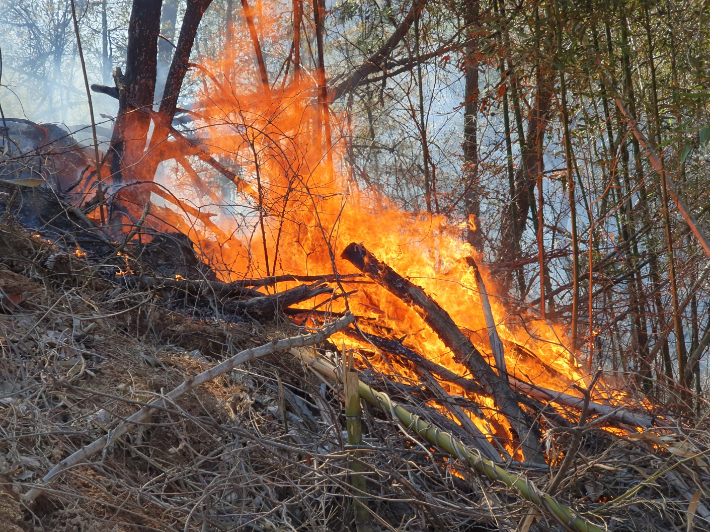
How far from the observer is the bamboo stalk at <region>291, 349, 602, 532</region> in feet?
5.86

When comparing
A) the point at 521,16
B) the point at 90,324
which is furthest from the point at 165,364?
the point at 521,16

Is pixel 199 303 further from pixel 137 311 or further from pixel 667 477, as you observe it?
pixel 667 477

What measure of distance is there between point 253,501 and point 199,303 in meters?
1.75

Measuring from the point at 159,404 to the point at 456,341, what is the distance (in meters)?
1.98

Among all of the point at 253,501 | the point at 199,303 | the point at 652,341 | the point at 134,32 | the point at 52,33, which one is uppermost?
the point at 52,33

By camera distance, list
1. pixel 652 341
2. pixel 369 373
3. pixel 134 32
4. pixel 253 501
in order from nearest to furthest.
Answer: pixel 253 501 < pixel 369 373 < pixel 652 341 < pixel 134 32

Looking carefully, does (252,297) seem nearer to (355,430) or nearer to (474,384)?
(474,384)

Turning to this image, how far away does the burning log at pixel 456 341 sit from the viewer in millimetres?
2947

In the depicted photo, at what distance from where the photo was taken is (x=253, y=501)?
6.77 feet

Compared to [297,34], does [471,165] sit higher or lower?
lower

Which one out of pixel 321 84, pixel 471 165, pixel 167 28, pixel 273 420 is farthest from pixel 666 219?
pixel 167 28

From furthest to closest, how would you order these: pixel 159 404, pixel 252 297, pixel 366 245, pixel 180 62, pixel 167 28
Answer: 1. pixel 167 28
2. pixel 180 62
3. pixel 366 245
4. pixel 252 297
5. pixel 159 404

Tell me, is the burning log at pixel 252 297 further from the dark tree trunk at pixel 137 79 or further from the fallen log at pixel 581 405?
the dark tree trunk at pixel 137 79

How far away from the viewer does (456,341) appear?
3.43m
